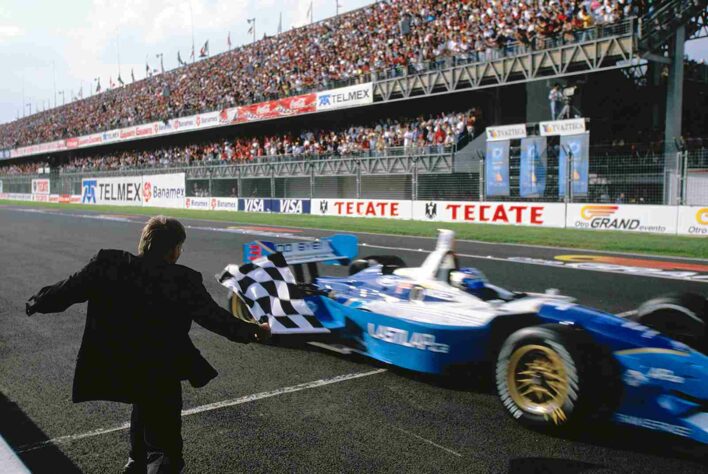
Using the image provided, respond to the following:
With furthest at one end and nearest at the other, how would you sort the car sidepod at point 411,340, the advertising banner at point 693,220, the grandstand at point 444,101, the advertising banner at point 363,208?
1. the advertising banner at point 363,208
2. the grandstand at point 444,101
3. the advertising banner at point 693,220
4. the car sidepod at point 411,340

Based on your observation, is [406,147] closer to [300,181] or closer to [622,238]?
[300,181]

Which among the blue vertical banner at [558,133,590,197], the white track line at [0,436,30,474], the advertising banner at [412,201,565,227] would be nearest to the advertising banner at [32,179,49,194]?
the advertising banner at [412,201,565,227]

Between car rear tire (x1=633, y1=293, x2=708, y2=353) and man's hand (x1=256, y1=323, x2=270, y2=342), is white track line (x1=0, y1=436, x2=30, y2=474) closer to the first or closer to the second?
man's hand (x1=256, y1=323, x2=270, y2=342)

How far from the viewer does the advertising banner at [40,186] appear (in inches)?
1853

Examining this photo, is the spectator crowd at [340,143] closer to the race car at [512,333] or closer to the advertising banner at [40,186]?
the advertising banner at [40,186]

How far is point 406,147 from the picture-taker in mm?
24328

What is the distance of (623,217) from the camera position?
54.2 feet

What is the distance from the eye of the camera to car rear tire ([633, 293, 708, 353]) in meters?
4.32

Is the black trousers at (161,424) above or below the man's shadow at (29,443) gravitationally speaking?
above

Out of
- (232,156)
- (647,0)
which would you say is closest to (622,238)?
(647,0)

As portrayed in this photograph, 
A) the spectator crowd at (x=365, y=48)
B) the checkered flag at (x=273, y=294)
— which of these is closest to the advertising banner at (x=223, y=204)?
the spectator crowd at (x=365, y=48)

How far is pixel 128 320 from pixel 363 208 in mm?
21002

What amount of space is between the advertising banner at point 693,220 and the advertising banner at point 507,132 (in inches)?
197

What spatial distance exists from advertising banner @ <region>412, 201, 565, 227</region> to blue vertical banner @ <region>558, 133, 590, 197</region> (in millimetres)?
661
